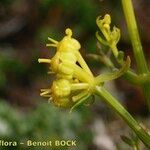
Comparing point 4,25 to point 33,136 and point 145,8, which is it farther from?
point 33,136

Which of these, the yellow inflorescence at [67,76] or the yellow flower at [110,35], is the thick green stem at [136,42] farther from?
the yellow inflorescence at [67,76]

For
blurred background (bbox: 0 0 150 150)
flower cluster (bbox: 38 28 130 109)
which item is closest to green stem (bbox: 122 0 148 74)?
flower cluster (bbox: 38 28 130 109)

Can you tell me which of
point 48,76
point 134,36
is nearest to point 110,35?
point 134,36

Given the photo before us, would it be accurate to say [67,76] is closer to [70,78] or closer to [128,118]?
[70,78]

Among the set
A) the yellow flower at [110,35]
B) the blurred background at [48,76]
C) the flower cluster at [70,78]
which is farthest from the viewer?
the blurred background at [48,76]

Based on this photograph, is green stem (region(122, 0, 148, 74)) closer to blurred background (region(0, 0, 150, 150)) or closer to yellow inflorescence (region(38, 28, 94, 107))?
yellow inflorescence (region(38, 28, 94, 107))

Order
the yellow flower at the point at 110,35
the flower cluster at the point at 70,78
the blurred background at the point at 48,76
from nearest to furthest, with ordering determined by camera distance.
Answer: the flower cluster at the point at 70,78
the yellow flower at the point at 110,35
the blurred background at the point at 48,76

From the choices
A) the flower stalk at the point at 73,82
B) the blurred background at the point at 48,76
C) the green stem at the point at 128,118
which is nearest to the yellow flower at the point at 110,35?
the flower stalk at the point at 73,82
